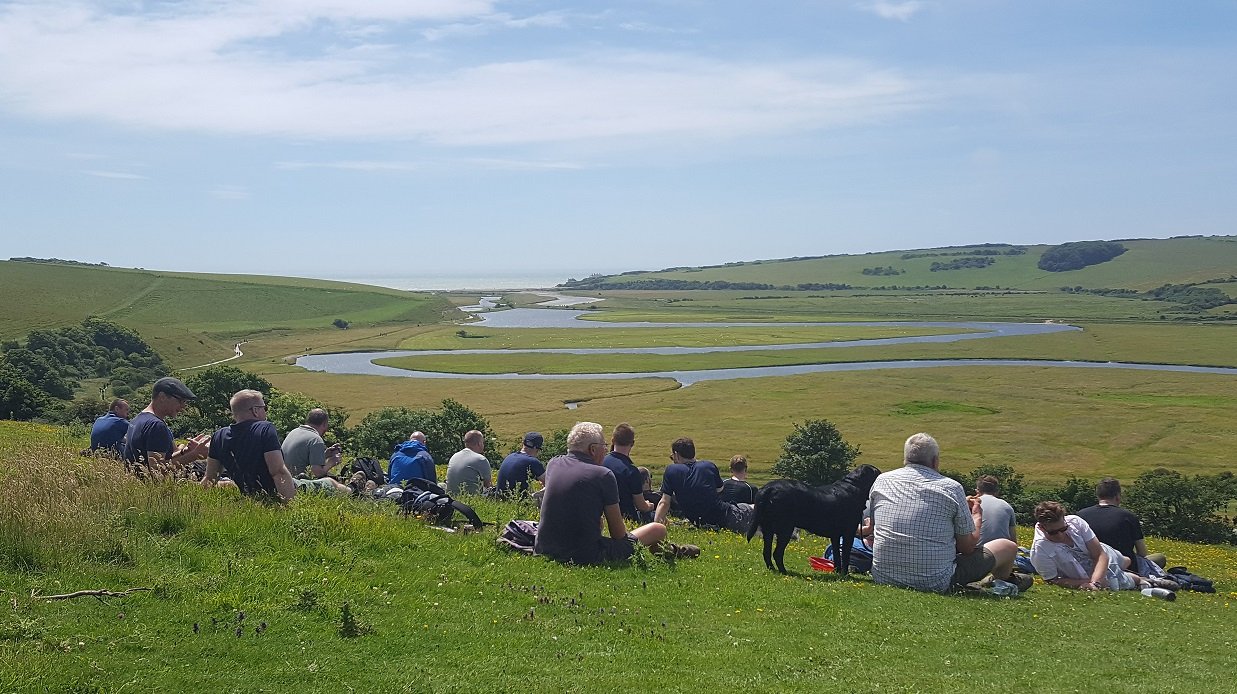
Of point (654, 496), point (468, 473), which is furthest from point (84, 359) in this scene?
point (654, 496)

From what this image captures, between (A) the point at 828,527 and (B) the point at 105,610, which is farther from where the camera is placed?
(A) the point at 828,527

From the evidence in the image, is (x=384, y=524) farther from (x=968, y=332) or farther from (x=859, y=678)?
(x=968, y=332)

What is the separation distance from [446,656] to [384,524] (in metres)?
3.37

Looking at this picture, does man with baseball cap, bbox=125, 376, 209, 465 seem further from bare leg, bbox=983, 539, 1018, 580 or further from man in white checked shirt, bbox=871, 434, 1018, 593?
bare leg, bbox=983, 539, 1018, 580

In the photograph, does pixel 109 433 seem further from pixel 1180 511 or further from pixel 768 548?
pixel 1180 511

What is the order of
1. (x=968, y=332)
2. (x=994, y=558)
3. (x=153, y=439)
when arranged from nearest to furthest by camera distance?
1. (x=994, y=558)
2. (x=153, y=439)
3. (x=968, y=332)

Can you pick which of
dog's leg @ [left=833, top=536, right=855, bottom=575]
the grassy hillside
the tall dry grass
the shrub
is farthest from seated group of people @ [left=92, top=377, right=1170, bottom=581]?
the grassy hillside

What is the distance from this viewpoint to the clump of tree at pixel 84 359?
82.4m

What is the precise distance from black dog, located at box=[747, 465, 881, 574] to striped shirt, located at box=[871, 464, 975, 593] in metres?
0.59

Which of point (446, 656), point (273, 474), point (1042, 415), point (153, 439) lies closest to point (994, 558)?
point (446, 656)

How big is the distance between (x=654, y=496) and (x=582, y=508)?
5.76 meters

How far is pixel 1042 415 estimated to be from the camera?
242 feet

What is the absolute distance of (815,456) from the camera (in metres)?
47.3

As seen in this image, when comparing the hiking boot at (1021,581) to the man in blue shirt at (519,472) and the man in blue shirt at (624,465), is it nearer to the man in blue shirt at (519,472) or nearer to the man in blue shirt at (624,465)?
the man in blue shirt at (624,465)
